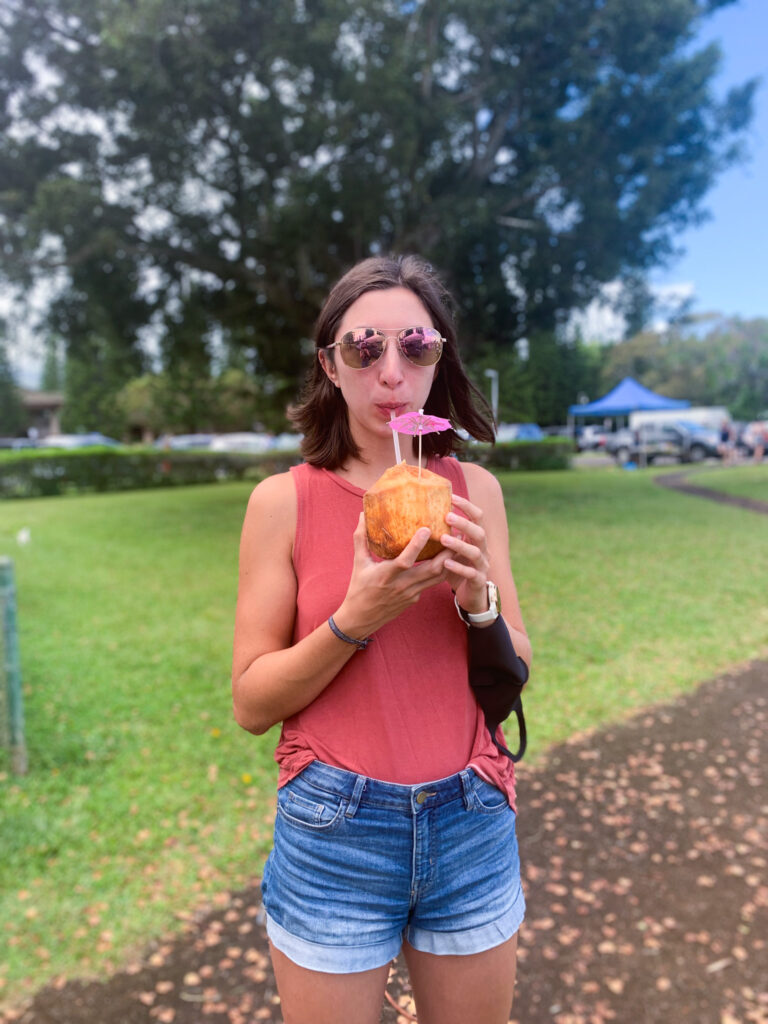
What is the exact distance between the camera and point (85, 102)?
13.5m

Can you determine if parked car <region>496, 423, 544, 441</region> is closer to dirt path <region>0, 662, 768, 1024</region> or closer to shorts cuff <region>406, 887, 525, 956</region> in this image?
dirt path <region>0, 662, 768, 1024</region>

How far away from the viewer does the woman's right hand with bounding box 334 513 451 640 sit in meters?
1.21

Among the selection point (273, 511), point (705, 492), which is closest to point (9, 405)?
point (705, 492)

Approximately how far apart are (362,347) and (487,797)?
98 cm

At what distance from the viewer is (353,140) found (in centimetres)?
1247

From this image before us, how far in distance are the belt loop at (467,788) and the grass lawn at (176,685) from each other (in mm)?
2602

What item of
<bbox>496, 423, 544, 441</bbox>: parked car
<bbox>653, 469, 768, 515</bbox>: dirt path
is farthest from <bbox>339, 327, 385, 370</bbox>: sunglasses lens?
<bbox>496, 423, 544, 441</bbox>: parked car

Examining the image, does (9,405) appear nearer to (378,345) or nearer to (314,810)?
(378,345)

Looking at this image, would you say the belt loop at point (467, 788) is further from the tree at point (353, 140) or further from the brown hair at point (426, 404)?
the tree at point (353, 140)

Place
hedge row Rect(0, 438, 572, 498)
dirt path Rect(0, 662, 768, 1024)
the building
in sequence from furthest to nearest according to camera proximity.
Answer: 1. the building
2. hedge row Rect(0, 438, 572, 498)
3. dirt path Rect(0, 662, 768, 1024)

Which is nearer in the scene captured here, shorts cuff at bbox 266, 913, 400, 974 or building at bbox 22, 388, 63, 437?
shorts cuff at bbox 266, 913, 400, 974

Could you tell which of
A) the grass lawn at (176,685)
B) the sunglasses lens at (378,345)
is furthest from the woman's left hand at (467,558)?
the grass lawn at (176,685)

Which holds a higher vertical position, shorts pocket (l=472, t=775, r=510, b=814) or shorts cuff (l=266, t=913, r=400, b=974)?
shorts pocket (l=472, t=775, r=510, b=814)

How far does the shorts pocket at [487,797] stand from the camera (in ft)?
4.72
